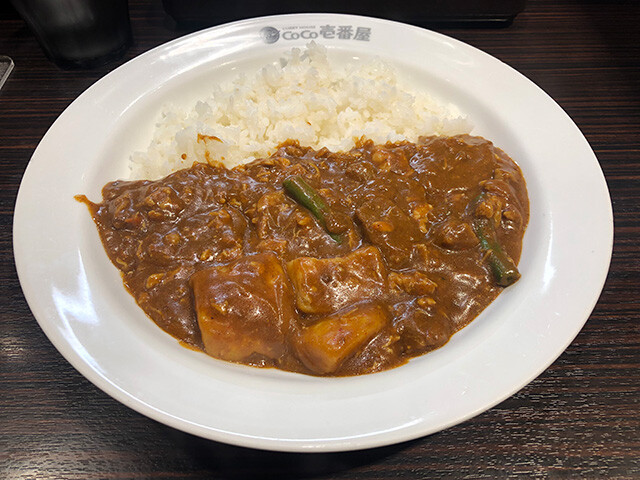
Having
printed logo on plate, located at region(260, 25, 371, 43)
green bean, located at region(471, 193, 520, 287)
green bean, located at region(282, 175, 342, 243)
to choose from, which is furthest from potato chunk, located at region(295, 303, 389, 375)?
printed logo on plate, located at region(260, 25, 371, 43)

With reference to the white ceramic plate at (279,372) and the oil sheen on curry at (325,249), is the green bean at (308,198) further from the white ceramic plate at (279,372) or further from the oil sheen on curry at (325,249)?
the white ceramic plate at (279,372)

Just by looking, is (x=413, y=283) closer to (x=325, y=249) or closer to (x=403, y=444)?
(x=325, y=249)

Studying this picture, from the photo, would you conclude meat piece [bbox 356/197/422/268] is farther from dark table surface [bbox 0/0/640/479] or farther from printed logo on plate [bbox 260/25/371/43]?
printed logo on plate [bbox 260/25/371/43]

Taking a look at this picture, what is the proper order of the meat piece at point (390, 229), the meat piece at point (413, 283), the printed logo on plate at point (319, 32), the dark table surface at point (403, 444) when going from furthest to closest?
the printed logo on plate at point (319, 32), the meat piece at point (390, 229), the meat piece at point (413, 283), the dark table surface at point (403, 444)

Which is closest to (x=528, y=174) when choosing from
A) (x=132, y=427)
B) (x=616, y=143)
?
(x=616, y=143)

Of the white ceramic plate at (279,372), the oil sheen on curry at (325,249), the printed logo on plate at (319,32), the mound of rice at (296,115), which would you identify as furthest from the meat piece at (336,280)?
the printed logo on plate at (319,32)

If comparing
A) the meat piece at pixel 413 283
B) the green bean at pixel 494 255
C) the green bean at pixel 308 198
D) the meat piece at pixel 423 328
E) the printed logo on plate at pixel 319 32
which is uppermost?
the printed logo on plate at pixel 319 32

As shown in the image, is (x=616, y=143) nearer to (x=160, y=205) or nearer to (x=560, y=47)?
(x=560, y=47)
